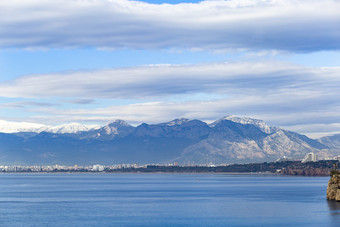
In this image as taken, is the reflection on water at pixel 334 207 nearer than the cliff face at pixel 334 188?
Yes

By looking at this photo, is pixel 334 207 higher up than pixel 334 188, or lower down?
lower down

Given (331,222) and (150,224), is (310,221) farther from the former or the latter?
(150,224)

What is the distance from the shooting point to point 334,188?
15050 cm

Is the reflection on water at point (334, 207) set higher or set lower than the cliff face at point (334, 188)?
lower

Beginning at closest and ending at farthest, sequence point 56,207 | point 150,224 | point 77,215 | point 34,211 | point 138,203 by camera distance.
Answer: point 150,224, point 77,215, point 34,211, point 56,207, point 138,203

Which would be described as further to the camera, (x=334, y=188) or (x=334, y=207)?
(x=334, y=188)

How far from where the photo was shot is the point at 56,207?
141 m

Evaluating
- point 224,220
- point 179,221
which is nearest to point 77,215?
point 179,221

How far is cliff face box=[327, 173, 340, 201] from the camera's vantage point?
472ft

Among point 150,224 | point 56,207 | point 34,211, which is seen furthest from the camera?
point 56,207

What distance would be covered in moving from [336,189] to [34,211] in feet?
249

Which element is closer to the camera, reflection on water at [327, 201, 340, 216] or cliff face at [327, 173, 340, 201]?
reflection on water at [327, 201, 340, 216]

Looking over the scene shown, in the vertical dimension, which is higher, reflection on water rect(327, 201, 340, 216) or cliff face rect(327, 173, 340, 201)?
cliff face rect(327, 173, 340, 201)

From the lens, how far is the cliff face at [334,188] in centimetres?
14376
